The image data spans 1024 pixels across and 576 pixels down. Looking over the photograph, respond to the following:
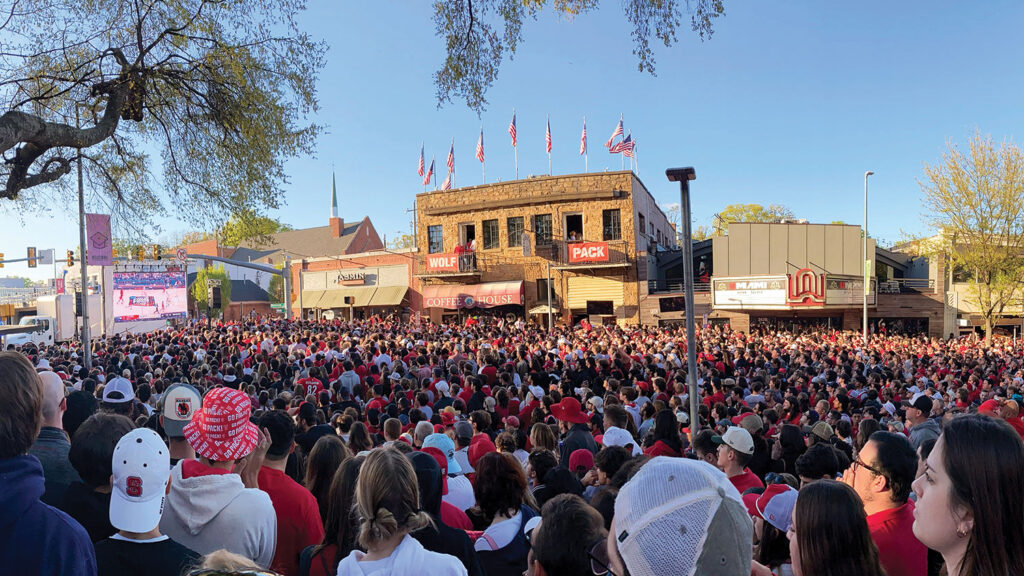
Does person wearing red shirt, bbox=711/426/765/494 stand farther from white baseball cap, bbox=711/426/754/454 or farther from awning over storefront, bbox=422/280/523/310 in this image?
awning over storefront, bbox=422/280/523/310

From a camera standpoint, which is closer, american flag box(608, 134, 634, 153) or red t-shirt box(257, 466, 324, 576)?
red t-shirt box(257, 466, 324, 576)

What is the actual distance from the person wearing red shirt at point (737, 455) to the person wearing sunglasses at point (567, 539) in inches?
108

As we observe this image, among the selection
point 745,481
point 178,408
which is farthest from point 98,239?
point 745,481

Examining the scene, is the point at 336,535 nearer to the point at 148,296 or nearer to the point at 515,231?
the point at 515,231

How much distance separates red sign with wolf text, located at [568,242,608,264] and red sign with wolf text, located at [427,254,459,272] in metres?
7.71

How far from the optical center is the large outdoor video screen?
1469 inches

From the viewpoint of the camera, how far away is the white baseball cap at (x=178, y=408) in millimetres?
4324

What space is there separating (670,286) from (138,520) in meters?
35.7

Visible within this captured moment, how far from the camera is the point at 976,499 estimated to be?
5.80 feet

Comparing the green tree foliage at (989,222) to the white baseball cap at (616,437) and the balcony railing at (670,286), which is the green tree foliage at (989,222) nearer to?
the balcony railing at (670,286)

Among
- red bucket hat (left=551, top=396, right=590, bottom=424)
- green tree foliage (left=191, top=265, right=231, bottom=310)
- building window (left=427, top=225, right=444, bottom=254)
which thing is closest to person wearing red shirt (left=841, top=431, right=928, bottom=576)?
red bucket hat (left=551, top=396, right=590, bottom=424)

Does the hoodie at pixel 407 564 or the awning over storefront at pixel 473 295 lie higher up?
the awning over storefront at pixel 473 295

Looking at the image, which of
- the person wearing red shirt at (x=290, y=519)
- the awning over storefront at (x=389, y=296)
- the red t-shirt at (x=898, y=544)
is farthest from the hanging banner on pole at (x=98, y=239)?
the awning over storefront at (x=389, y=296)

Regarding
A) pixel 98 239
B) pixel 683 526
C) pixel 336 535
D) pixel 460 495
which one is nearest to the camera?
pixel 683 526
